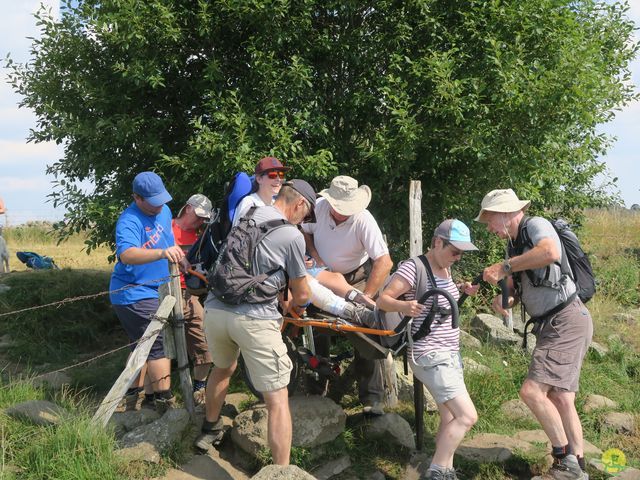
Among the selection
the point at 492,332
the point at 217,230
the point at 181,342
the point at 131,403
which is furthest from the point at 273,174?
the point at 492,332

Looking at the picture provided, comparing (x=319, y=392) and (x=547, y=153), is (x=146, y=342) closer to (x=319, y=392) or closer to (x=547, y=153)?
(x=319, y=392)

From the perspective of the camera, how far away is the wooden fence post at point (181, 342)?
16.9ft

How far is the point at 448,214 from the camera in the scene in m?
8.17

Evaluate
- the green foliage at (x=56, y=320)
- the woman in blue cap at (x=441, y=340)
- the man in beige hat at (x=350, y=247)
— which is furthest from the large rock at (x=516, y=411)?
the green foliage at (x=56, y=320)

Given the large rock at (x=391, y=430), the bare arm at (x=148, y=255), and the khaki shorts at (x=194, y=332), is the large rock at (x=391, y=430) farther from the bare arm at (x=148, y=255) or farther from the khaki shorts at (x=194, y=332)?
the bare arm at (x=148, y=255)

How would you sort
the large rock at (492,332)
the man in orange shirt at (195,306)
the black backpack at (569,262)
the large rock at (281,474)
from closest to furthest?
the large rock at (281,474), the black backpack at (569,262), the man in orange shirt at (195,306), the large rock at (492,332)

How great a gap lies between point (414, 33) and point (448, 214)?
7.25 feet

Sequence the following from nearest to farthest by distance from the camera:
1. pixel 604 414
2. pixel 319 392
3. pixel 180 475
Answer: pixel 180 475 → pixel 319 392 → pixel 604 414

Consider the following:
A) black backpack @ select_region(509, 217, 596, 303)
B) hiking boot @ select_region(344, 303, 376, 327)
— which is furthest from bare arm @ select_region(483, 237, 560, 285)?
hiking boot @ select_region(344, 303, 376, 327)

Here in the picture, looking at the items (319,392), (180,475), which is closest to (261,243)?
(180,475)

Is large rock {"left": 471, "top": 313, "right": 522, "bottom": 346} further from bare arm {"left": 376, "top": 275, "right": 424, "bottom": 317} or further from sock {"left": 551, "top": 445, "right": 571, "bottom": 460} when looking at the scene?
bare arm {"left": 376, "top": 275, "right": 424, "bottom": 317}

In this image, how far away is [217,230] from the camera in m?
4.97

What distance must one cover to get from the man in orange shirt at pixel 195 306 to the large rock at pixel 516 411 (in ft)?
9.20

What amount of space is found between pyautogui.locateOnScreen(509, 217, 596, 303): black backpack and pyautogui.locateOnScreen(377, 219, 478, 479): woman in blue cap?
485 mm
